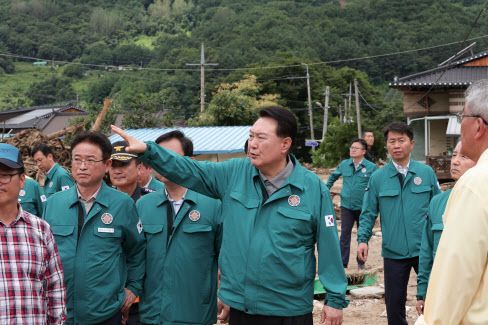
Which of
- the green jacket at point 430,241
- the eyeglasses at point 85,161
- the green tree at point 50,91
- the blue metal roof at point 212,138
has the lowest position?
the green jacket at point 430,241

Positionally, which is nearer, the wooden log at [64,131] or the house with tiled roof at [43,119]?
→ the wooden log at [64,131]

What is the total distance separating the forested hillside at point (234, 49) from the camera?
189 ft

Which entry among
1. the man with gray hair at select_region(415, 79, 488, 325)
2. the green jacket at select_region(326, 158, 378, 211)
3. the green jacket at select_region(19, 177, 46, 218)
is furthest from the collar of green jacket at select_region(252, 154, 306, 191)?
the green jacket at select_region(326, 158, 378, 211)

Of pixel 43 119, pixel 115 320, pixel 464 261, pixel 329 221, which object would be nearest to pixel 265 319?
pixel 329 221

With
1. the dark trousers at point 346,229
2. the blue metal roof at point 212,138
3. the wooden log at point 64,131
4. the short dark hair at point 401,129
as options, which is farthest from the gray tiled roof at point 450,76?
the short dark hair at point 401,129

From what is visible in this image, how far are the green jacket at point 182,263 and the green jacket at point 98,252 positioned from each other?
0.10 m

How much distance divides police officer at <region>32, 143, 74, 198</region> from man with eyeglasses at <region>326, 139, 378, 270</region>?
14.2ft

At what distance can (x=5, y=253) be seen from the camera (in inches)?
122

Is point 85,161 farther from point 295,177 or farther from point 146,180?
point 146,180

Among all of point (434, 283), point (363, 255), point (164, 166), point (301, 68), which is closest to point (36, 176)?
point (363, 255)

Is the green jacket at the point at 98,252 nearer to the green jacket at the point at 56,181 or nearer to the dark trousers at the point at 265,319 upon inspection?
the dark trousers at the point at 265,319

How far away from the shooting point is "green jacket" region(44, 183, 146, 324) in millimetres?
3961

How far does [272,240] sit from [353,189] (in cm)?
672

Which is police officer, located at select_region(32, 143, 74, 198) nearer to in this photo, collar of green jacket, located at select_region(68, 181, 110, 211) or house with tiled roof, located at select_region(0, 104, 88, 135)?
collar of green jacket, located at select_region(68, 181, 110, 211)
